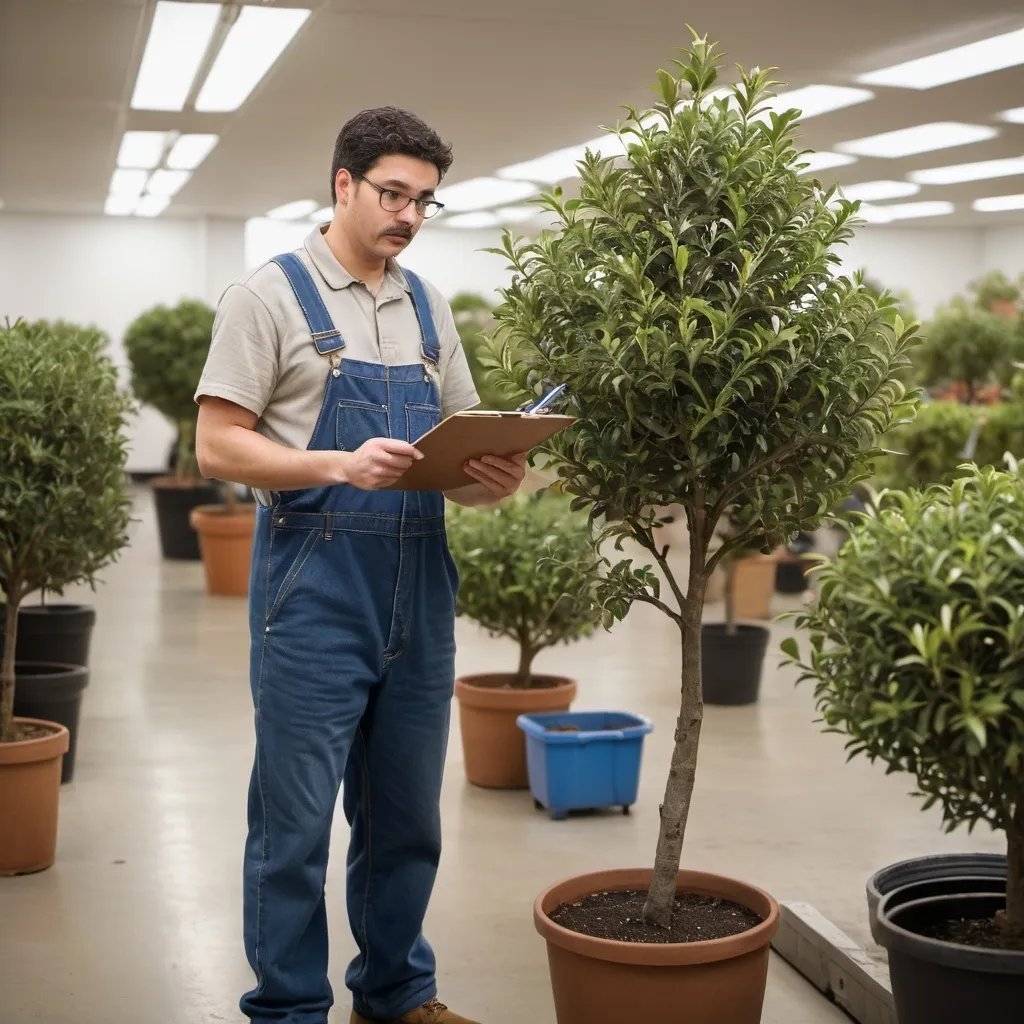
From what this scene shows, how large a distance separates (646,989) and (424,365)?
1284mm

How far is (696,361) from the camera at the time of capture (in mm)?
2605

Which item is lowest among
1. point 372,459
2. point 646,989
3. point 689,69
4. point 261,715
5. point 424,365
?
point 646,989

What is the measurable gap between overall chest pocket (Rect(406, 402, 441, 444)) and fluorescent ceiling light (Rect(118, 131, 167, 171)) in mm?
7868

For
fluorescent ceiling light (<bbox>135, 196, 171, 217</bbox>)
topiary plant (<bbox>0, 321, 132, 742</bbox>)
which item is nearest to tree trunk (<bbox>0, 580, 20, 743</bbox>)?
topiary plant (<bbox>0, 321, 132, 742</bbox>)

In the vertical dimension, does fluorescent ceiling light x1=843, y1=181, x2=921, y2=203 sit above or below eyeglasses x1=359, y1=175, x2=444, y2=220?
above

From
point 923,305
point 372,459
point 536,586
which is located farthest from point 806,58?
point 923,305

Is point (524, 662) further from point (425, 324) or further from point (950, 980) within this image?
point (950, 980)

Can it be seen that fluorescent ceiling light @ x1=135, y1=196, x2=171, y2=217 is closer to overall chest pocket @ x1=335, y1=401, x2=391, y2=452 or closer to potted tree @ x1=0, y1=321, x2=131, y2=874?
potted tree @ x1=0, y1=321, x2=131, y2=874

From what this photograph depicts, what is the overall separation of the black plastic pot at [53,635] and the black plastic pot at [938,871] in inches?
159

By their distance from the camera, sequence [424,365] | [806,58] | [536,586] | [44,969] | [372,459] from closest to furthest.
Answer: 1. [372,459]
2. [424,365]
3. [44,969]
4. [536,586]
5. [806,58]

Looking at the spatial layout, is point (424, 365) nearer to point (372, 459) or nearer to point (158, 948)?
point (372, 459)

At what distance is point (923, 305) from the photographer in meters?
19.1

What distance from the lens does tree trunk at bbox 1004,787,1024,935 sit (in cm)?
247

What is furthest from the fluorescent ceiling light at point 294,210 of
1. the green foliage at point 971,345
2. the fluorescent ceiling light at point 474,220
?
the green foliage at point 971,345
